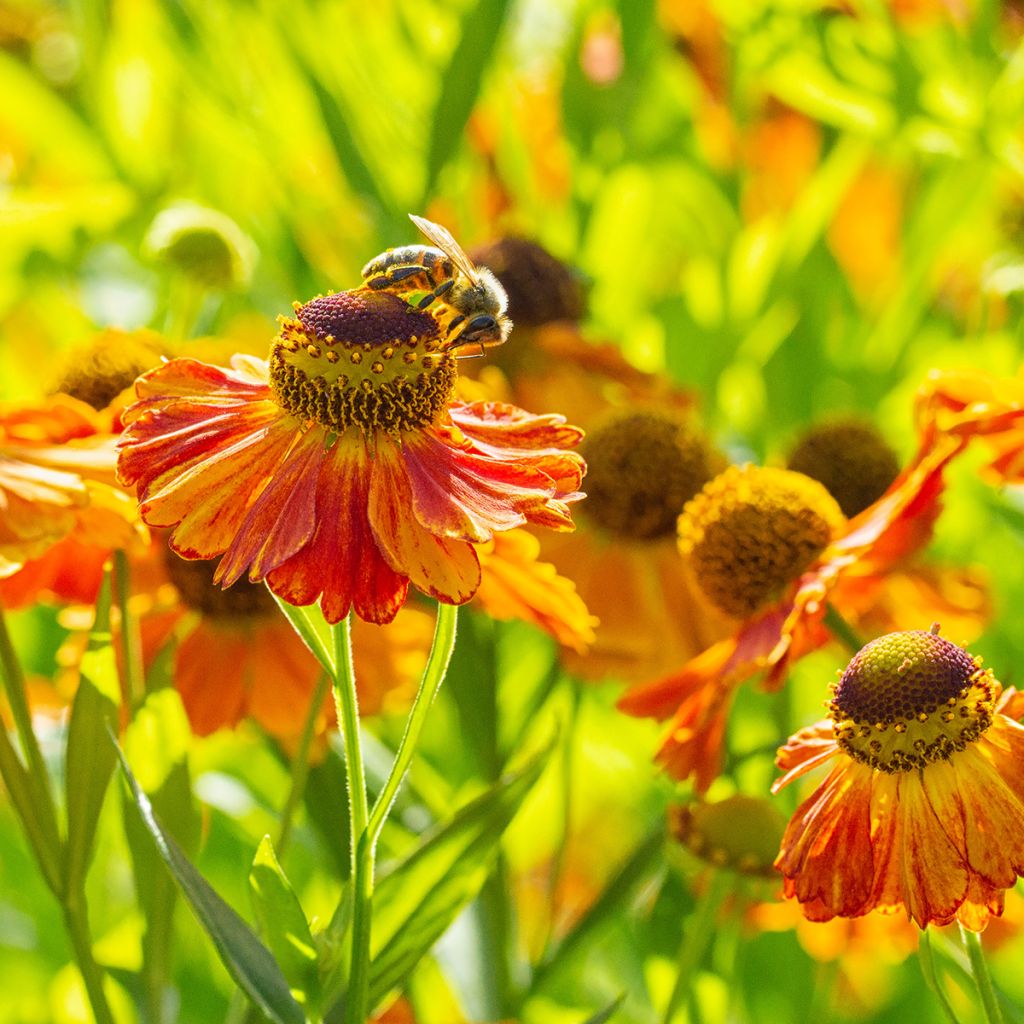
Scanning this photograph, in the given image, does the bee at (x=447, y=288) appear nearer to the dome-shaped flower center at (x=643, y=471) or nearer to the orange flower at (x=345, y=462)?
the orange flower at (x=345, y=462)

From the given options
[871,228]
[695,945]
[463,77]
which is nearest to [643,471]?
[463,77]

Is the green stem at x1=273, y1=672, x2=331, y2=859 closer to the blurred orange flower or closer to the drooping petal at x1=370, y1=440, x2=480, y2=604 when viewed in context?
the drooping petal at x1=370, y1=440, x2=480, y2=604

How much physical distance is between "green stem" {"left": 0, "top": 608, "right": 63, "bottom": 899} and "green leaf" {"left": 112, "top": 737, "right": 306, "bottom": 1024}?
0.08 meters

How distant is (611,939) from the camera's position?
1.06m

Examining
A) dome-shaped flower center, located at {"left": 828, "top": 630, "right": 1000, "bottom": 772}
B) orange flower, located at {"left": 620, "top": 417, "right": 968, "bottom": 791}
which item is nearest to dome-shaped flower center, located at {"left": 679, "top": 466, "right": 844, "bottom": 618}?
orange flower, located at {"left": 620, "top": 417, "right": 968, "bottom": 791}

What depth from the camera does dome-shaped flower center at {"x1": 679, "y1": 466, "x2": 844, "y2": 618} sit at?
0.78 meters

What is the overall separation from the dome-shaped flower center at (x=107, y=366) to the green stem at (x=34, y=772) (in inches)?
7.7

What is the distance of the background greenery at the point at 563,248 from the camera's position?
909mm

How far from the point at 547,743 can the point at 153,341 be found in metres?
0.28

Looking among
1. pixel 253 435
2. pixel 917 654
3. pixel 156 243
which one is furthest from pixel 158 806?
pixel 156 243

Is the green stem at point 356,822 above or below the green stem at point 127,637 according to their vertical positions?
above

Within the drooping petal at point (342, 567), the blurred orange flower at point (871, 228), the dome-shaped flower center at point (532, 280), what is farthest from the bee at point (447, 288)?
the blurred orange flower at point (871, 228)

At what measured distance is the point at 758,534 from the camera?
776 millimetres

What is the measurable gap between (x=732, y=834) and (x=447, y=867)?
0.50 ft
